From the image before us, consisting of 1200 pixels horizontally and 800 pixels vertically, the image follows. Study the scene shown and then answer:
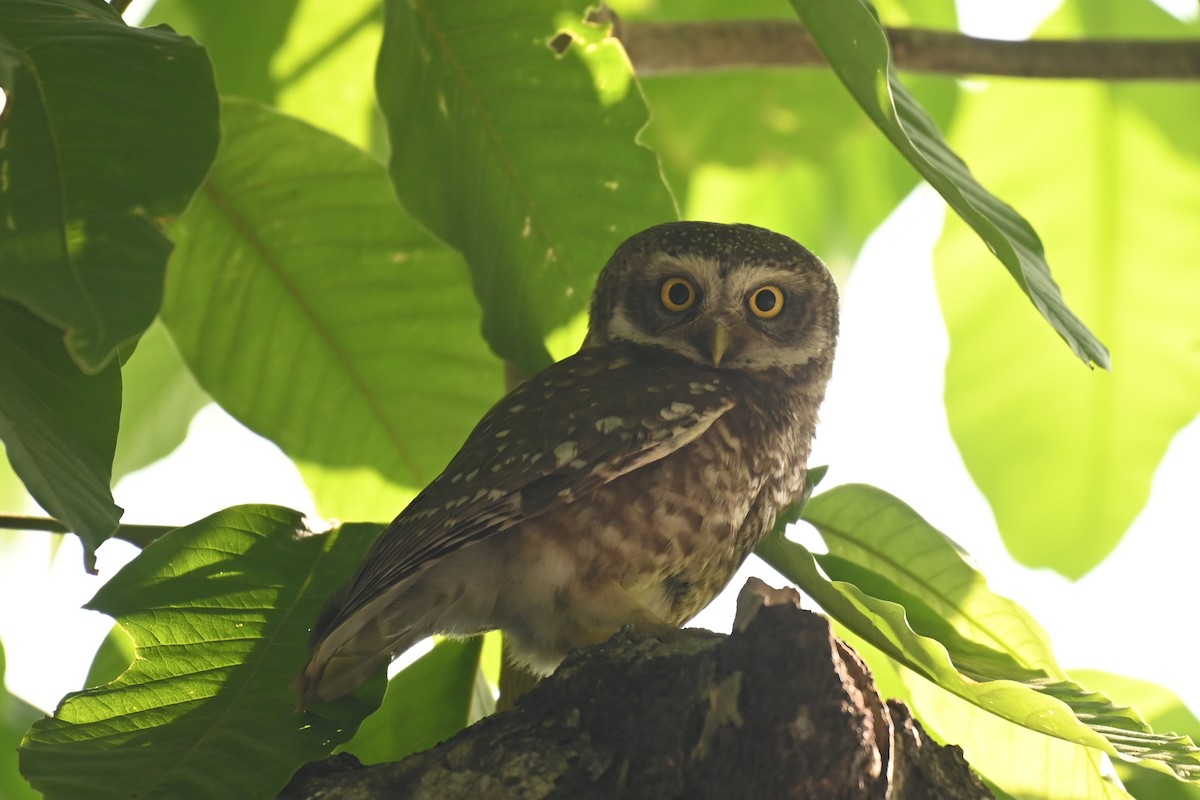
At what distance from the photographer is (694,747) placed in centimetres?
160

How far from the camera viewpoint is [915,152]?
1917mm

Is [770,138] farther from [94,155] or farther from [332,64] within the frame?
[94,155]

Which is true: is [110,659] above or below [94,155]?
below

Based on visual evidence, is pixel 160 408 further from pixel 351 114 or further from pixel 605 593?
pixel 605 593

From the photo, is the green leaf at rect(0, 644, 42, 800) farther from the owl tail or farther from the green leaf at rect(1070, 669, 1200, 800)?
the green leaf at rect(1070, 669, 1200, 800)

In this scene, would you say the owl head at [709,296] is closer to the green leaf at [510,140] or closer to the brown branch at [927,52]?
the green leaf at [510,140]

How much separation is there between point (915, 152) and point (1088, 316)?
238cm

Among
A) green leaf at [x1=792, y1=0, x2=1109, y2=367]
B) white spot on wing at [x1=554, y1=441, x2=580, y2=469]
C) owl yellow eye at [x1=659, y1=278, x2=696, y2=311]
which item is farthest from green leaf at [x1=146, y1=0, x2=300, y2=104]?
green leaf at [x1=792, y1=0, x2=1109, y2=367]

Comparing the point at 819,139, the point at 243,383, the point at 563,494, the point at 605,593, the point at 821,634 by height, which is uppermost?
the point at 819,139

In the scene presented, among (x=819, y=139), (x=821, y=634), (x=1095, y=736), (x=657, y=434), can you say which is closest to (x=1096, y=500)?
(x=819, y=139)

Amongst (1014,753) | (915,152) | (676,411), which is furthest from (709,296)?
(1014,753)

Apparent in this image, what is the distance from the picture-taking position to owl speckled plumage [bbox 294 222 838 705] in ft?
7.19

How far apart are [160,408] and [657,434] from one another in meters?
1.82

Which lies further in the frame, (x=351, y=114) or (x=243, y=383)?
(x=351, y=114)
